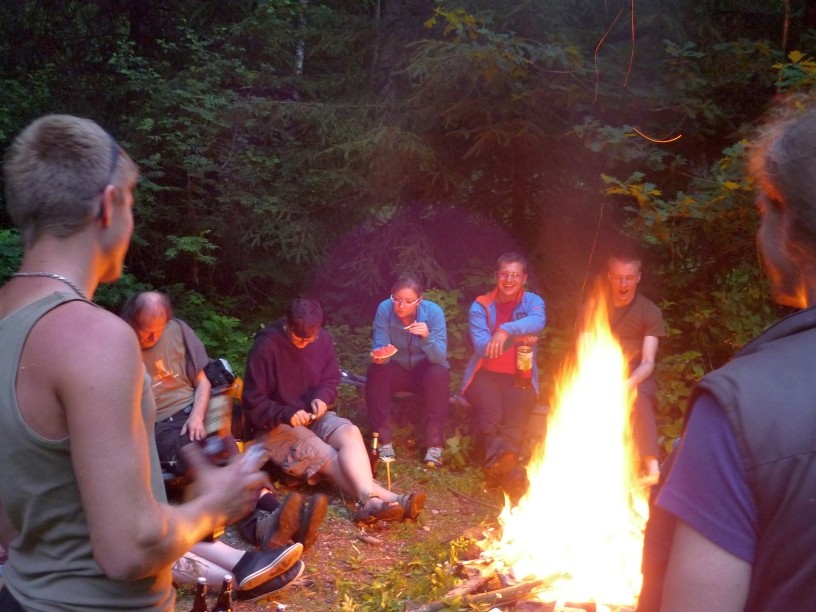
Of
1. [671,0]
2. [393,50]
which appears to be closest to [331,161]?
[393,50]

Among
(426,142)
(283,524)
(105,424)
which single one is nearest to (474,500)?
(283,524)

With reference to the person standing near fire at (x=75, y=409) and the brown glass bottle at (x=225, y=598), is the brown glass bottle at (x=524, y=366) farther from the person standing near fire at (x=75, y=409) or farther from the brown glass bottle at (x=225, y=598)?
the person standing near fire at (x=75, y=409)

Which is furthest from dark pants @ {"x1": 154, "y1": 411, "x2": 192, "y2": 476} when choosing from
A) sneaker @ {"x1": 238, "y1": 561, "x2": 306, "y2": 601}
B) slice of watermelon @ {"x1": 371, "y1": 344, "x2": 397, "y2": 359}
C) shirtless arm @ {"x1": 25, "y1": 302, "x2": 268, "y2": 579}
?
shirtless arm @ {"x1": 25, "y1": 302, "x2": 268, "y2": 579}

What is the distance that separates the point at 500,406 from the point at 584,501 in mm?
1512

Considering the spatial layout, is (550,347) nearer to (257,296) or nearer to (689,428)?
(257,296)

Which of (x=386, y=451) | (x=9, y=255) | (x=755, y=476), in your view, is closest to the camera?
(x=755, y=476)

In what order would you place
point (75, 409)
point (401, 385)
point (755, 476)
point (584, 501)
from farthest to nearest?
point (401, 385), point (584, 501), point (75, 409), point (755, 476)

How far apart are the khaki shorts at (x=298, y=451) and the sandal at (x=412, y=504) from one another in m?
0.67

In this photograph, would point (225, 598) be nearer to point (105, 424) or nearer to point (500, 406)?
point (105, 424)

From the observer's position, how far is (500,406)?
6.19 m

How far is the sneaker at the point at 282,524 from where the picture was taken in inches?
180

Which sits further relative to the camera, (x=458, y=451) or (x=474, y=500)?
(x=458, y=451)

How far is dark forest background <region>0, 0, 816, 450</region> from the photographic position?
6.66 metres

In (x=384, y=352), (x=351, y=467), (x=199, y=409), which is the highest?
(x=384, y=352)
